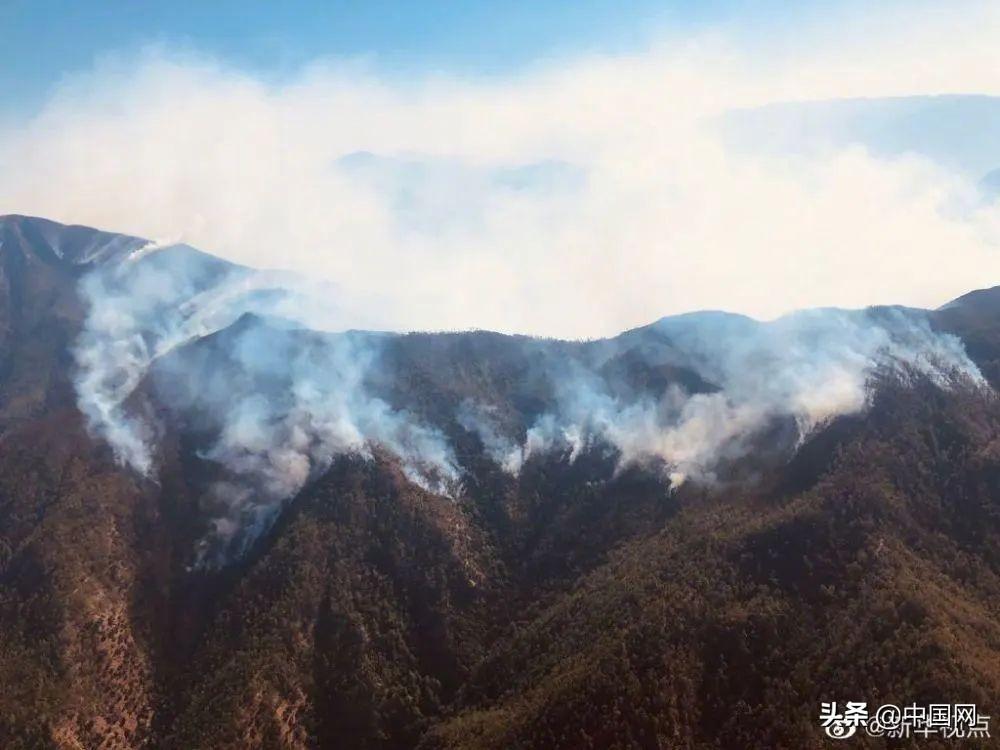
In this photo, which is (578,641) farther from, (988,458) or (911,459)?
(988,458)

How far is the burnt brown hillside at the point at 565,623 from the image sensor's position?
135500 mm

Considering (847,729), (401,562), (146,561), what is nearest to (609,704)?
(847,729)

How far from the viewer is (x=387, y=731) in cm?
15888

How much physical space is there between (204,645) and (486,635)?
64.4 meters
